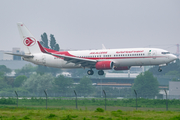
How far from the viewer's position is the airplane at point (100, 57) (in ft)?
182

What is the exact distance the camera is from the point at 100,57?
58344 mm

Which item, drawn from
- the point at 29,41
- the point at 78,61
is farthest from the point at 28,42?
the point at 78,61

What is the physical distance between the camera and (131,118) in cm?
2650

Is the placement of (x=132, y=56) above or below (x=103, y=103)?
above

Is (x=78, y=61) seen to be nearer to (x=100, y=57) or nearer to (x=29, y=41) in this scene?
(x=100, y=57)

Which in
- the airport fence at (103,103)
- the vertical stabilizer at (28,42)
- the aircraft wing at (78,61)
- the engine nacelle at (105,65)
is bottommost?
the airport fence at (103,103)

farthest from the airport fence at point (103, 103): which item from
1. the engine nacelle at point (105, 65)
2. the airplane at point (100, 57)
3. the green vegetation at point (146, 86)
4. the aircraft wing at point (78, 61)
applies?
the green vegetation at point (146, 86)

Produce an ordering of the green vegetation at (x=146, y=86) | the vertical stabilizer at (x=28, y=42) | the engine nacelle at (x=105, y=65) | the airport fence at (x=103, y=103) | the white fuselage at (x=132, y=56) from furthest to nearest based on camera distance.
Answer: the green vegetation at (x=146, y=86) < the vertical stabilizer at (x=28, y=42) < the engine nacelle at (x=105, y=65) < the white fuselage at (x=132, y=56) < the airport fence at (x=103, y=103)

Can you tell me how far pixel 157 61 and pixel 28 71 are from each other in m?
94.0

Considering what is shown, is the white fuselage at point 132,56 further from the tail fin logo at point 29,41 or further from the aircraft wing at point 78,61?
the tail fin logo at point 29,41

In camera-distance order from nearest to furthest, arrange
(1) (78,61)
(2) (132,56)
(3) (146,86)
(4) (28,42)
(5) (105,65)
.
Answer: (2) (132,56) → (5) (105,65) → (1) (78,61) → (4) (28,42) → (3) (146,86)

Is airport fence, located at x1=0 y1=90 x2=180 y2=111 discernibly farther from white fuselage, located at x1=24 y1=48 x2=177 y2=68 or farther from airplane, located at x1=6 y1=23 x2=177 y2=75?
airplane, located at x1=6 y1=23 x2=177 y2=75

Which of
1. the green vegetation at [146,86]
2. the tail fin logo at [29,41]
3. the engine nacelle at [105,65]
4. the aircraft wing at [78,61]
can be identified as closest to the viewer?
the engine nacelle at [105,65]

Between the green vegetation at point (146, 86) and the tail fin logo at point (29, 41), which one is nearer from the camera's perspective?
the tail fin logo at point (29, 41)
